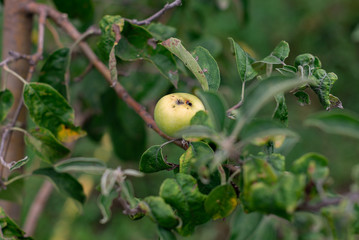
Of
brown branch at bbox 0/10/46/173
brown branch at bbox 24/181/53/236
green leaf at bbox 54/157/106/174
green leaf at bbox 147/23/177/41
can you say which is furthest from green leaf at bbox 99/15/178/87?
brown branch at bbox 24/181/53/236

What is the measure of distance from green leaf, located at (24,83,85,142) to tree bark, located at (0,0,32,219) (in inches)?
6.4

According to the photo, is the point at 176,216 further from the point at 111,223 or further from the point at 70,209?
the point at 111,223

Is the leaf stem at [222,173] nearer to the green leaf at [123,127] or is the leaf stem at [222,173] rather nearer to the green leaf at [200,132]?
the green leaf at [200,132]

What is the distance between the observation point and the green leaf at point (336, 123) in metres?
0.43

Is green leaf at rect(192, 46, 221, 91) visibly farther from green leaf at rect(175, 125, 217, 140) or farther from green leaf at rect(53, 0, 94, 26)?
green leaf at rect(53, 0, 94, 26)

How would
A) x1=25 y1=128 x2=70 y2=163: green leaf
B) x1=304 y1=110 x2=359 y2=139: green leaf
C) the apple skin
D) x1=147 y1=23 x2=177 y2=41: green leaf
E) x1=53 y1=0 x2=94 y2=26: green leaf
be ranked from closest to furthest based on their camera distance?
x1=304 y1=110 x2=359 y2=139: green leaf, the apple skin, x1=25 y1=128 x2=70 y2=163: green leaf, x1=147 y1=23 x2=177 y2=41: green leaf, x1=53 y1=0 x2=94 y2=26: green leaf

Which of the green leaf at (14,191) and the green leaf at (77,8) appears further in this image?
the green leaf at (77,8)

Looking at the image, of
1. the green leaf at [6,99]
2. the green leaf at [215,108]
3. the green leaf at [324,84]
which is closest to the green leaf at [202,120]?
the green leaf at [215,108]

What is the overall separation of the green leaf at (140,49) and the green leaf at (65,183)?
0.27 metres

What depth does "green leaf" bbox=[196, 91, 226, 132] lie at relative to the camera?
1.70ft

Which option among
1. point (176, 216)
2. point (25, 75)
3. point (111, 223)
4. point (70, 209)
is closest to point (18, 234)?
point (176, 216)

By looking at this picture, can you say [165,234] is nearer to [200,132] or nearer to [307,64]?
[200,132]

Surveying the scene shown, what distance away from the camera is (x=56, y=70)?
0.96 m

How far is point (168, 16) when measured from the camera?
4.89ft
